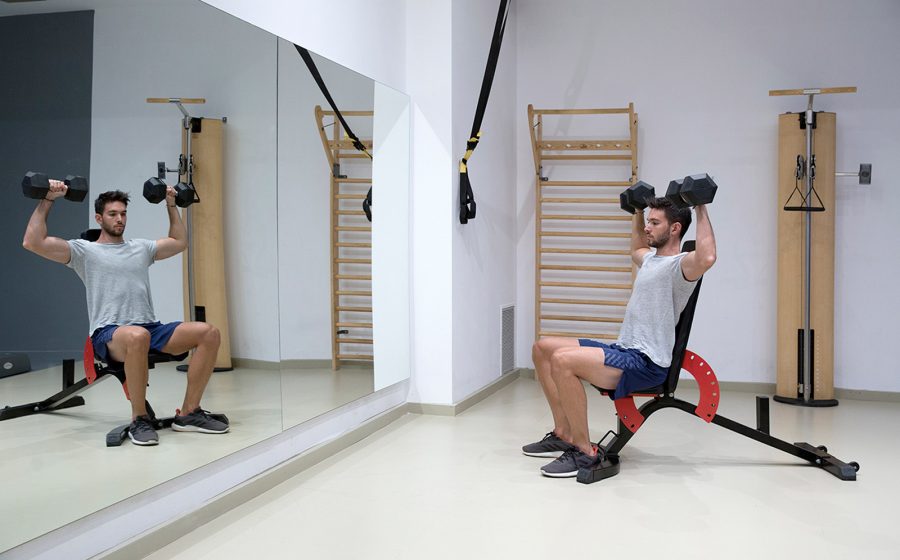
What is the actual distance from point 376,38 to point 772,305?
332 centimetres

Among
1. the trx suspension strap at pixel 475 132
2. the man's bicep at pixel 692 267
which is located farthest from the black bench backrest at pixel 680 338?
the trx suspension strap at pixel 475 132

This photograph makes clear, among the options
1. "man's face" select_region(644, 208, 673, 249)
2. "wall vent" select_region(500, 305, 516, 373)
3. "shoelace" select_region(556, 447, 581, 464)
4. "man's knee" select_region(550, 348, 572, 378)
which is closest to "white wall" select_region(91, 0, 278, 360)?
"man's knee" select_region(550, 348, 572, 378)

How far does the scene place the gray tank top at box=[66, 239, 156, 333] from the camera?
2.44 meters

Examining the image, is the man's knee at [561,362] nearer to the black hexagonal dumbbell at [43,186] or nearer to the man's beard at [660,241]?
the man's beard at [660,241]

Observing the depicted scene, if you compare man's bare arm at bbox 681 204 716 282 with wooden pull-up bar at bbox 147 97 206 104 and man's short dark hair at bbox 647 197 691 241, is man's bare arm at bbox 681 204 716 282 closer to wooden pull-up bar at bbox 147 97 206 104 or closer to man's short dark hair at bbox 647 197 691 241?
man's short dark hair at bbox 647 197 691 241

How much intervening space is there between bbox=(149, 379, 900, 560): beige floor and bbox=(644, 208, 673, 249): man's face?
3.48 feet

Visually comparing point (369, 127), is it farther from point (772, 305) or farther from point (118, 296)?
point (772, 305)

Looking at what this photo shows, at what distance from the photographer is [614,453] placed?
3658 mm

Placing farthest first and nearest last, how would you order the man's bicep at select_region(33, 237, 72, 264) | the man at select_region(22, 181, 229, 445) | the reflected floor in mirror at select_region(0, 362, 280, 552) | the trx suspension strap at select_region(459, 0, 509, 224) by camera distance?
1. the trx suspension strap at select_region(459, 0, 509, 224)
2. the man at select_region(22, 181, 229, 445)
3. the man's bicep at select_region(33, 237, 72, 264)
4. the reflected floor in mirror at select_region(0, 362, 280, 552)

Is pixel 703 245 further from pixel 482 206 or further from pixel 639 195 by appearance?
pixel 482 206

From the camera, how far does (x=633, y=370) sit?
353 cm

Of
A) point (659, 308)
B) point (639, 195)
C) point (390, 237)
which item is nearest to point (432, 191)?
point (390, 237)

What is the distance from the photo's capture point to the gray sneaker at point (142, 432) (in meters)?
2.60

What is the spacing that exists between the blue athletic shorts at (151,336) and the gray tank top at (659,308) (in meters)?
1.99
